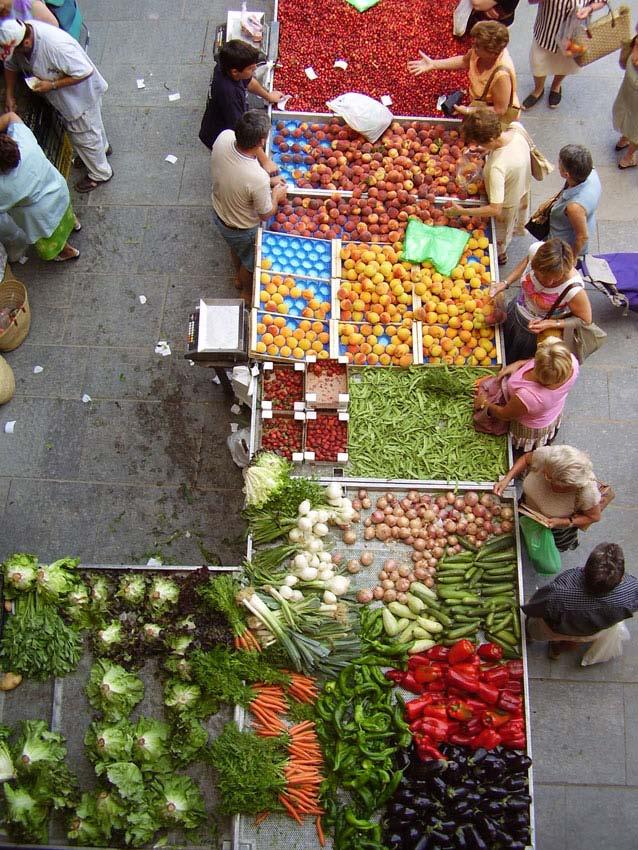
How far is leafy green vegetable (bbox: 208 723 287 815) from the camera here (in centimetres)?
387

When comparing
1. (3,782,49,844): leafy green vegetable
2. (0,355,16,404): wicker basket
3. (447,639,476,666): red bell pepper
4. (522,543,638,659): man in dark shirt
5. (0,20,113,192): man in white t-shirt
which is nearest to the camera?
(522,543,638,659): man in dark shirt

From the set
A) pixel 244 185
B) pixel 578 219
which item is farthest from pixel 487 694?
pixel 244 185

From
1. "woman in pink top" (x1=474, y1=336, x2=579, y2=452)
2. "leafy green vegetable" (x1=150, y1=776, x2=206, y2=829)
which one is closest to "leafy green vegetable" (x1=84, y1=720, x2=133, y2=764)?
"leafy green vegetable" (x1=150, y1=776, x2=206, y2=829)

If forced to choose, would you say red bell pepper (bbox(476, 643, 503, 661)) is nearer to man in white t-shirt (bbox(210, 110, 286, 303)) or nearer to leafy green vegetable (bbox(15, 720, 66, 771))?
leafy green vegetable (bbox(15, 720, 66, 771))

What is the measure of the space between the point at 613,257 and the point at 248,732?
475 cm

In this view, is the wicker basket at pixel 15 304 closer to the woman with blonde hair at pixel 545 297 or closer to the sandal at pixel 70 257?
the sandal at pixel 70 257

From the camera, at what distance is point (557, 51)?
6395 mm

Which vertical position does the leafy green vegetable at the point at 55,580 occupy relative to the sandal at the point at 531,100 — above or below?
below

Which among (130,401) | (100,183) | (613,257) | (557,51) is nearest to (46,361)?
(130,401)

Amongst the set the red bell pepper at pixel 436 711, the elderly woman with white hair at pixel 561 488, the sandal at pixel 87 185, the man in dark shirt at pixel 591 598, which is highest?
the sandal at pixel 87 185

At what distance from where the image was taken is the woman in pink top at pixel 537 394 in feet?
13.5

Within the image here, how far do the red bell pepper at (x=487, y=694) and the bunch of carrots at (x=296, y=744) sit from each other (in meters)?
1.00

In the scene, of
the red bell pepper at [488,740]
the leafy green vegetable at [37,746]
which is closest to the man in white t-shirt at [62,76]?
the leafy green vegetable at [37,746]

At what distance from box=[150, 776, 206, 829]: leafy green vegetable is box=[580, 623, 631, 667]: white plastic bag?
2.76 meters
